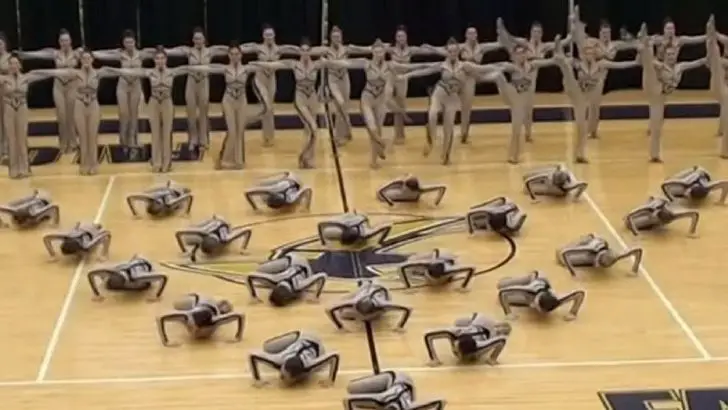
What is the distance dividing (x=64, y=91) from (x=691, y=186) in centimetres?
440

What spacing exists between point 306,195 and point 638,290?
235 cm

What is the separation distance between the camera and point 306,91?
945 centimetres

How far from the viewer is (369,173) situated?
31.0ft

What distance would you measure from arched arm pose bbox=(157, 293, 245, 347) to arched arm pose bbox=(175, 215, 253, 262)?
1032 millimetres

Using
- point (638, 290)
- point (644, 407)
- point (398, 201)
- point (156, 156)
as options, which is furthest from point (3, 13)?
point (644, 407)

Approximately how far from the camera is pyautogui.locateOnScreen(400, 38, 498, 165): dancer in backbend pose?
9.31m

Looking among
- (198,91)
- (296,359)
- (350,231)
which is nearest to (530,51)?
(198,91)

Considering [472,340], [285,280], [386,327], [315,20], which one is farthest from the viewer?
[315,20]

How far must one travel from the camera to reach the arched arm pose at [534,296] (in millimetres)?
6609

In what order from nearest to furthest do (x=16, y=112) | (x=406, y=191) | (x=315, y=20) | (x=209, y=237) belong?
(x=209, y=237) < (x=406, y=191) < (x=16, y=112) < (x=315, y=20)

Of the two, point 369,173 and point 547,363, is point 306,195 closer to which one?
point 369,173

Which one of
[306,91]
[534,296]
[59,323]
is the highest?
[306,91]

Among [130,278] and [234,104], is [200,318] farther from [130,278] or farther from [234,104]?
[234,104]

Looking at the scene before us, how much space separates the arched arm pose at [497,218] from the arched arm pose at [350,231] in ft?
1.69
